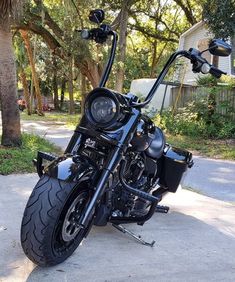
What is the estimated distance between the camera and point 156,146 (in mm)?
4141

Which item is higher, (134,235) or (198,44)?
(198,44)

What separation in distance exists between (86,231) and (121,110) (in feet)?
3.27

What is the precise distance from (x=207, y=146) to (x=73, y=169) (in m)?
8.29

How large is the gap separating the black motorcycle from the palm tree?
4410mm

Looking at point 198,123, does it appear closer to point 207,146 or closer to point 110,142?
point 207,146

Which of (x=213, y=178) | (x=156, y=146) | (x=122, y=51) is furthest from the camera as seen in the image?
(x=122, y=51)

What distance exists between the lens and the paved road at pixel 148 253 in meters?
3.13

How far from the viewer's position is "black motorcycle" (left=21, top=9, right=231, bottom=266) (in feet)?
9.98

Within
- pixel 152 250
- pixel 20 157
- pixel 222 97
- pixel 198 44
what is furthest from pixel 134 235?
pixel 198 44

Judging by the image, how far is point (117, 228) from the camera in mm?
3982

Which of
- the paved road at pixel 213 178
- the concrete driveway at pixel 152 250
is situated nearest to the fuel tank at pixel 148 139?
the concrete driveway at pixel 152 250

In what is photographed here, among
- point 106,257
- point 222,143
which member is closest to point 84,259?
point 106,257

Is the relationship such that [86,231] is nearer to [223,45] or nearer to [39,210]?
[39,210]

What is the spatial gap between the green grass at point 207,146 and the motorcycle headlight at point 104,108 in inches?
265
